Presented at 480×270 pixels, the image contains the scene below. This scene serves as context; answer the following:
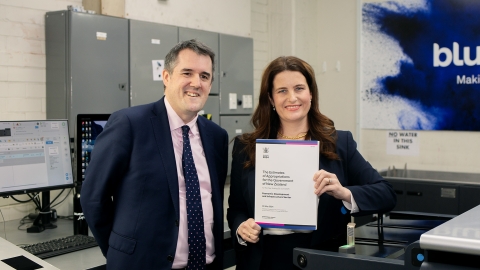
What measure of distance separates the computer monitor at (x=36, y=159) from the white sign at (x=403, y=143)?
10.6 ft

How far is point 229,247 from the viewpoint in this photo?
2.31m

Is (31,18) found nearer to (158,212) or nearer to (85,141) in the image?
(85,141)

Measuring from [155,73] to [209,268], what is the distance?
7.46ft

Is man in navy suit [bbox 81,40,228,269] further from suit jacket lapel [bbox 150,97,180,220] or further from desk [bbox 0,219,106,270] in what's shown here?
desk [bbox 0,219,106,270]

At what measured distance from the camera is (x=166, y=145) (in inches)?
65.2

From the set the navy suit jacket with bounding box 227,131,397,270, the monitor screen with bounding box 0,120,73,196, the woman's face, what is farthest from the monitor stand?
the woman's face

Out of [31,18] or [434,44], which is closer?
[31,18]

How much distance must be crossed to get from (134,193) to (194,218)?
0.23 metres

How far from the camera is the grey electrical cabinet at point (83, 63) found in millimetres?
3203

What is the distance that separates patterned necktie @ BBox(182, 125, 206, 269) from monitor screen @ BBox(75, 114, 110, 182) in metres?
1.02

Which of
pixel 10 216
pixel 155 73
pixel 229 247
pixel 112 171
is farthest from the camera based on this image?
pixel 155 73

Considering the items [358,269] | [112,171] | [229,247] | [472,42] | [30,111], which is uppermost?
[472,42]

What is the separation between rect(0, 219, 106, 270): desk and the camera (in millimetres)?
1959

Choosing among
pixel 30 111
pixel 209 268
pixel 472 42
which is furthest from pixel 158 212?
pixel 472 42
